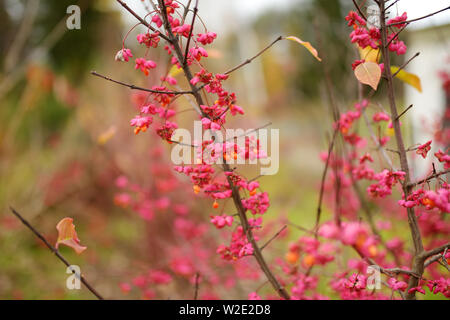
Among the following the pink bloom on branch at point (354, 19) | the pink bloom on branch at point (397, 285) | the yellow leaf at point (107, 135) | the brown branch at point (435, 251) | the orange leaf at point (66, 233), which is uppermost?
the pink bloom on branch at point (354, 19)

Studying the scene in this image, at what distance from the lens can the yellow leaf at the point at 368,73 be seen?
99 cm

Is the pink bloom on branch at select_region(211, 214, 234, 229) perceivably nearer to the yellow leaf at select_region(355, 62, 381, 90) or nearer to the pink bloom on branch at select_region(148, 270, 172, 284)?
the yellow leaf at select_region(355, 62, 381, 90)

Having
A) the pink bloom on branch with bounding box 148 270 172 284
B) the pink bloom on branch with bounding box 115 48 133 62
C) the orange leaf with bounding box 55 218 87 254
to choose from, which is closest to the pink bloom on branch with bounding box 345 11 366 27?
the pink bloom on branch with bounding box 115 48 133 62

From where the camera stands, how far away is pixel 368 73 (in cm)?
102

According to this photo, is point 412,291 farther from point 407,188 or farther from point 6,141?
point 6,141

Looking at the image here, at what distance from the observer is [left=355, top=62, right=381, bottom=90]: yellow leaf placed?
993 millimetres

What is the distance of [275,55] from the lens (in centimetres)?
1881

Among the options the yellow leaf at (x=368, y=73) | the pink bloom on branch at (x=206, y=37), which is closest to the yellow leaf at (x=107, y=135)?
the pink bloom on branch at (x=206, y=37)

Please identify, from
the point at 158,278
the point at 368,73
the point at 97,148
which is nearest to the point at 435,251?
the point at 368,73

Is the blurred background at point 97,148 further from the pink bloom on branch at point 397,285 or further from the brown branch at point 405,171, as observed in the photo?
the pink bloom on branch at point 397,285

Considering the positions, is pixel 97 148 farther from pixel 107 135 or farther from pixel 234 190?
pixel 234 190

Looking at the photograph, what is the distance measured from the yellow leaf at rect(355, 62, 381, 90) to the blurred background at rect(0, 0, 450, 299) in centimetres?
30

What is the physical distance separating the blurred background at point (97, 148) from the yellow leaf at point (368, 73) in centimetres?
30
